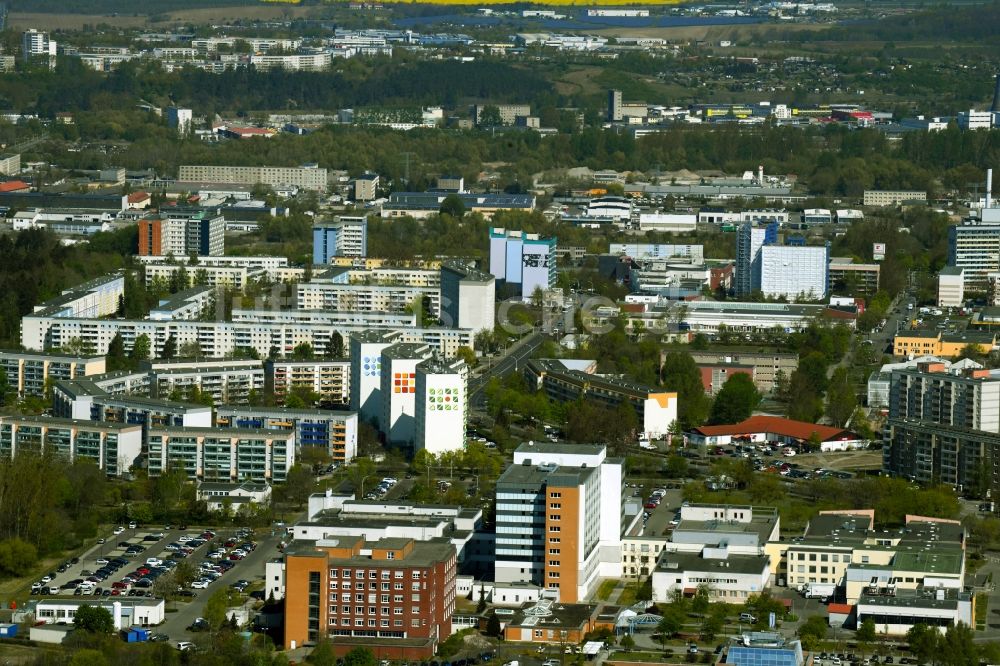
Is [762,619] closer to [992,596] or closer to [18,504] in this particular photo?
[992,596]

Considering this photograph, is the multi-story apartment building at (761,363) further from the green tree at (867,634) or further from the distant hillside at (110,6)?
the distant hillside at (110,6)

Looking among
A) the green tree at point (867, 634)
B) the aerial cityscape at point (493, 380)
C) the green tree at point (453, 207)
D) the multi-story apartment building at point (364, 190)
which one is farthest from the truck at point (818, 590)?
the multi-story apartment building at point (364, 190)

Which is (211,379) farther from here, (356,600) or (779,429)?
(356,600)

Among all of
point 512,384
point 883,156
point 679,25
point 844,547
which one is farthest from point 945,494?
point 679,25

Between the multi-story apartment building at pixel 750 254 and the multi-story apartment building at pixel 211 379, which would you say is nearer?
the multi-story apartment building at pixel 211 379

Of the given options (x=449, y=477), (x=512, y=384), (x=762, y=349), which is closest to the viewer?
(x=449, y=477)

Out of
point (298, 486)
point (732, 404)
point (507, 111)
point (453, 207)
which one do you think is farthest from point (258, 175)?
point (298, 486)
